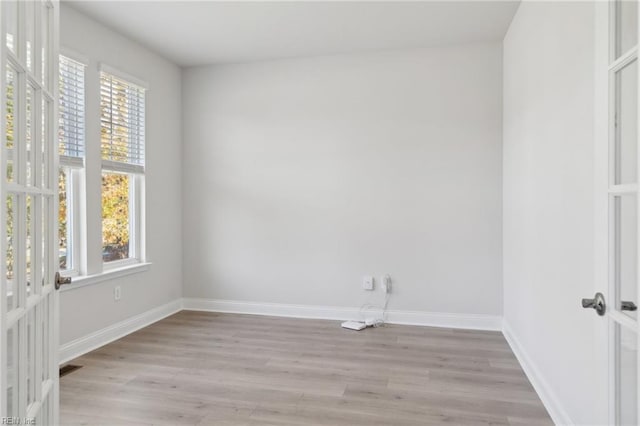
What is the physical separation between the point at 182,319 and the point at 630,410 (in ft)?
12.5

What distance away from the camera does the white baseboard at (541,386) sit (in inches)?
82.0

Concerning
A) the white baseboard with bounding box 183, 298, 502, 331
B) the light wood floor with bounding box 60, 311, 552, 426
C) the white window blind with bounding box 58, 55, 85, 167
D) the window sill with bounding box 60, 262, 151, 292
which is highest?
the white window blind with bounding box 58, 55, 85, 167

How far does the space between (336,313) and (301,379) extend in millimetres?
1432

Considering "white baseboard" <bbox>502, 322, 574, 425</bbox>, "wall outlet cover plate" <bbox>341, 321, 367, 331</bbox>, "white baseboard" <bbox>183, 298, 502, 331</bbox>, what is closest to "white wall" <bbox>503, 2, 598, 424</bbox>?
"white baseboard" <bbox>502, 322, 574, 425</bbox>

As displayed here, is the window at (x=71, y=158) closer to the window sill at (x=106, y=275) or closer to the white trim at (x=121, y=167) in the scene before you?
the window sill at (x=106, y=275)

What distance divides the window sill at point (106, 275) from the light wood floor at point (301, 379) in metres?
0.56

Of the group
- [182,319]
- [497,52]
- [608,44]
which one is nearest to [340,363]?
[182,319]

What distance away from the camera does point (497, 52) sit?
3.71 meters

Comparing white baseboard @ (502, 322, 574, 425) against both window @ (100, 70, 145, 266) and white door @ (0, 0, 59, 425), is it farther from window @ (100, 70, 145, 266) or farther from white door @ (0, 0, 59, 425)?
window @ (100, 70, 145, 266)

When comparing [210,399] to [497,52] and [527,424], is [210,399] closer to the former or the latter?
[527,424]

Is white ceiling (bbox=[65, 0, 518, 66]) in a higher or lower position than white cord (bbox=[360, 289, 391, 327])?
higher

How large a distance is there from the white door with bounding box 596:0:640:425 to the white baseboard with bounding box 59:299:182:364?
333cm

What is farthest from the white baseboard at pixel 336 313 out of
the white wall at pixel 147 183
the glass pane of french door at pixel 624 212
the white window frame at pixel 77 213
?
the glass pane of french door at pixel 624 212

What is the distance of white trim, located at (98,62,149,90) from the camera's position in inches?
132
